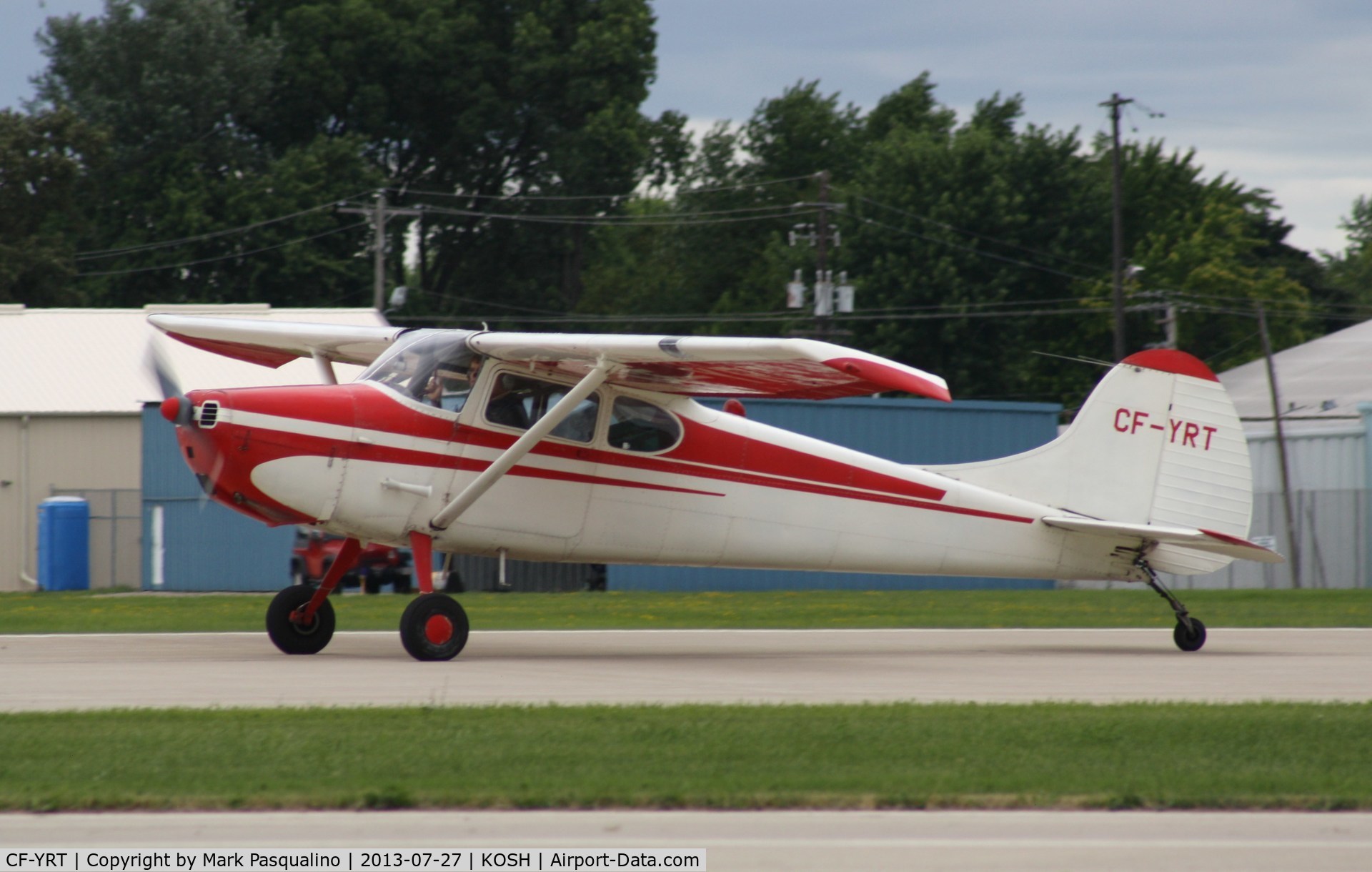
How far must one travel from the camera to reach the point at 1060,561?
13.9m

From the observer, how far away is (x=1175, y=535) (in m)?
13.2

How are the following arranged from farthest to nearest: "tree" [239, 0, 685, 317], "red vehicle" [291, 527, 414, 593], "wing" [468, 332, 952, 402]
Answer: "tree" [239, 0, 685, 317] → "red vehicle" [291, 527, 414, 593] → "wing" [468, 332, 952, 402]

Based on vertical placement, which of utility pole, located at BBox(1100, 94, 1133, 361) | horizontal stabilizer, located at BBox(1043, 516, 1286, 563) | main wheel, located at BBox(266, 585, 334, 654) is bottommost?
main wheel, located at BBox(266, 585, 334, 654)

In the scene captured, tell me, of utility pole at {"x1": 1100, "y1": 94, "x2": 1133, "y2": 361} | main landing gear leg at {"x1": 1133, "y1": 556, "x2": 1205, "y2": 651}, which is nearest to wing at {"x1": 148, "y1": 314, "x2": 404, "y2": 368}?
main landing gear leg at {"x1": 1133, "y1": 556, "x2": 1205, "y2": 651}

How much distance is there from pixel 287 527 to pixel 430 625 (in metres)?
17.2

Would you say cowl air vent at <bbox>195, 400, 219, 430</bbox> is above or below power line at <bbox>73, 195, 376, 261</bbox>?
below

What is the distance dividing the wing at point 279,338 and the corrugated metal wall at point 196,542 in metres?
13.7

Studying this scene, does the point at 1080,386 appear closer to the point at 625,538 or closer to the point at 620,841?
the point at 625,538

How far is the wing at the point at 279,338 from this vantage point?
538 inches

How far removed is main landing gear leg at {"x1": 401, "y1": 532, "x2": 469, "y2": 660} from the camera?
11.6 metres

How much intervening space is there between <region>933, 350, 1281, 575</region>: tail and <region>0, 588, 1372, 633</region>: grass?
315 centimetres

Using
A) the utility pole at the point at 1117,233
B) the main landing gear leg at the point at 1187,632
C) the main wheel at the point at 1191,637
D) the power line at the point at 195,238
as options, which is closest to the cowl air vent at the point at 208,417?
the main landing gear leg at the point at 1187,632

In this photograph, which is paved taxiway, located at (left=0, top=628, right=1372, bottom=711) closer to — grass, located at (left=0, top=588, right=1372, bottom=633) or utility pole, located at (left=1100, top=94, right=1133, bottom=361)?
grass, located at (left=0, top=588, right=1372, bottom=633)

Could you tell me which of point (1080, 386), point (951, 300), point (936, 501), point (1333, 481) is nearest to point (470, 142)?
point (951, 300)
